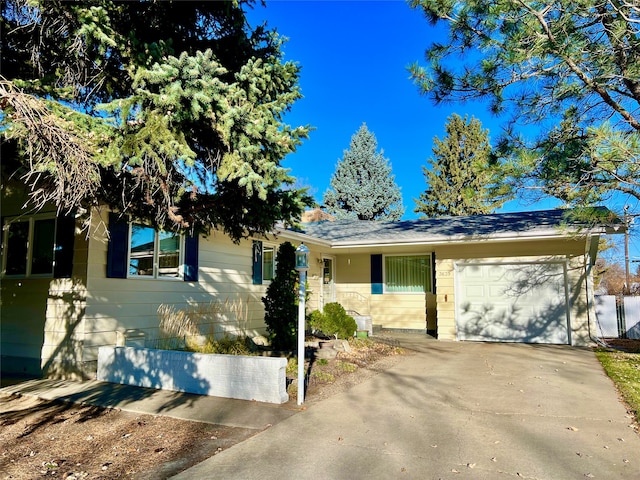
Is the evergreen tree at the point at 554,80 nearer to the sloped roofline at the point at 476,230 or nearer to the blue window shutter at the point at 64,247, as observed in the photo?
the sloped roofline at the point at 476,230

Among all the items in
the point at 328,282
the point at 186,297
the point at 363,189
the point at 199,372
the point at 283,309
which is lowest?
the point at 199,372

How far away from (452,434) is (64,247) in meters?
6.51

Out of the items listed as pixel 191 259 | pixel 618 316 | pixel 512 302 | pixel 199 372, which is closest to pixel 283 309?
pixel 199 372

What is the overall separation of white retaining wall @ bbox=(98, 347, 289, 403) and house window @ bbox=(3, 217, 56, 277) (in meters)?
2.13

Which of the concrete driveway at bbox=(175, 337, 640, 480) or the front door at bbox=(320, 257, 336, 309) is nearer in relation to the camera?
the concrete driveway at bbox=(175, 337, 640, 480)

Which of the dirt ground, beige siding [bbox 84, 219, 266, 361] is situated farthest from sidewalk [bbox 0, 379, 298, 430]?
beige siding [bbox 84, 219, 266, 361]

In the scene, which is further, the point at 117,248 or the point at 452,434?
the point at 117,248

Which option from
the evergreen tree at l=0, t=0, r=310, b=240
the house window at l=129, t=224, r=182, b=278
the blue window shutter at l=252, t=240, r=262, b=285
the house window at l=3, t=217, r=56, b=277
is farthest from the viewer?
the blue window shutter at l=252, t=240, r=262, b=285

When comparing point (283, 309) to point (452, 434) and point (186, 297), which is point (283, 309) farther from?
point (452, 434)

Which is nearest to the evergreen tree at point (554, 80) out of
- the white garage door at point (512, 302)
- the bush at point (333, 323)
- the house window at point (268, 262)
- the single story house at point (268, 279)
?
the single story house at point (268, 279)

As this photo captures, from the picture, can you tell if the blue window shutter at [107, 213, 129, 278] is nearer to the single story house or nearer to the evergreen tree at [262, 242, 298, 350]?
the single story house

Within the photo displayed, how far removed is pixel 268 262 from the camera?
11.8 meters

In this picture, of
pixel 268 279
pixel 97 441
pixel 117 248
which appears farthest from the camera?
pixel 268 279

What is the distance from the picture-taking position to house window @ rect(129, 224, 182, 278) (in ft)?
25.5
